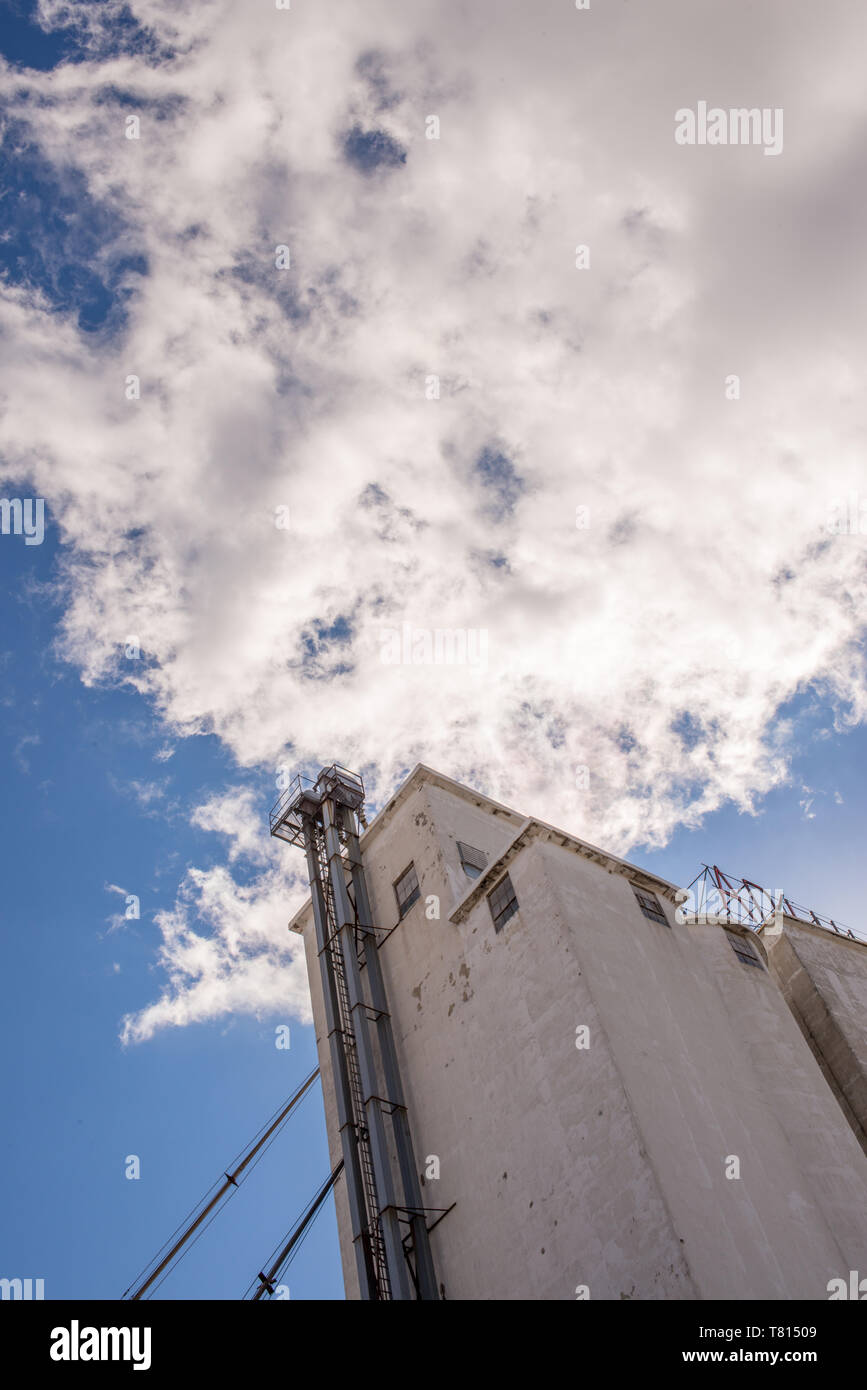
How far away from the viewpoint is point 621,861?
2611 centimetres

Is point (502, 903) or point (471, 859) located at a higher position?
point (471, 859)

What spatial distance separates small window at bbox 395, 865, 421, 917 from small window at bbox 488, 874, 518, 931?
347cm

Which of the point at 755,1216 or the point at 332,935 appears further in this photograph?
the point at 332,935

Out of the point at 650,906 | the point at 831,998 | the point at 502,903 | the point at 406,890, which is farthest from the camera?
the point at 406,890

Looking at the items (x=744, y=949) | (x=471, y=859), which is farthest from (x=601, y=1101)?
(x=471, y=859)

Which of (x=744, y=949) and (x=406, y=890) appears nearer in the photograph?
(x=744, y=949)

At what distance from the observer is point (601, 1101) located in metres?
19.7

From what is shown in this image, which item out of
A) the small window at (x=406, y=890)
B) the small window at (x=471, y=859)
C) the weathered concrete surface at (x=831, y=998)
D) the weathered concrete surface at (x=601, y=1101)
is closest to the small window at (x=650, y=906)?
the weathered concrete surface at (x=601, y=1101)

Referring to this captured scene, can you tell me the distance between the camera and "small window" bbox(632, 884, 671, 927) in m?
25.6

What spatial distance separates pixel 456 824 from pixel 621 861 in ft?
17.9

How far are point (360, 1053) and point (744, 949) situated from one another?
10.9 meters

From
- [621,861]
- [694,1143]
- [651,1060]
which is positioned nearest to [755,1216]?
[694,1143]

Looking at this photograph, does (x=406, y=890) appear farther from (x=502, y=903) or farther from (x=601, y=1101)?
(x=601, y=1101)
